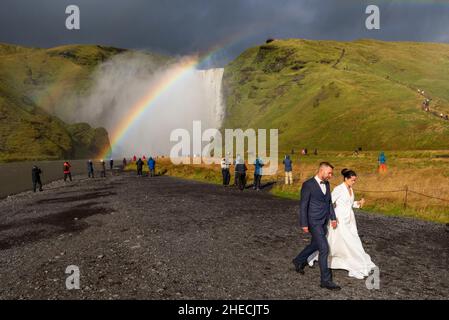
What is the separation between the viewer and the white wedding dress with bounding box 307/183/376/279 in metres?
9.40

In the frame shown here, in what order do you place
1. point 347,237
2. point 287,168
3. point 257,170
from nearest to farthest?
1. point 347,237
2. point 257,170
3. point 287,168

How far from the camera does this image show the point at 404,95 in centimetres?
11575

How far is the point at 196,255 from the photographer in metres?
11.8

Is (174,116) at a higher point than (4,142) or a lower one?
higher

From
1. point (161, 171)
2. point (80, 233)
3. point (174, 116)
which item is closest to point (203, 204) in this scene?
point (80, 233)

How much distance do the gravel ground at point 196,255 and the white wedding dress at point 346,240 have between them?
0.99 feet

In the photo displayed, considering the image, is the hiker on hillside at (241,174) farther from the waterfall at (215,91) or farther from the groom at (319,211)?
the waterfall at (215,91)

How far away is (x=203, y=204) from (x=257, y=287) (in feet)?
46.7

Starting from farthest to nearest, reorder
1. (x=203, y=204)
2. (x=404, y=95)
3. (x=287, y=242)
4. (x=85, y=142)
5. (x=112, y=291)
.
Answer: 1. (x=85, y=142)
2. (x=404, y=95)
3. (x=203, y=204)
4. (x=287, y=242)
5. (x=112, y=291)

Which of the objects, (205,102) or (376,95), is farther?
(205,102)

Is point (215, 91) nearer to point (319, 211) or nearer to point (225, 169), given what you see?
point (225, 169)

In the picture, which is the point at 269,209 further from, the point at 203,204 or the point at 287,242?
the point at 287,242

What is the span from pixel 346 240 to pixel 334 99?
12219 cm

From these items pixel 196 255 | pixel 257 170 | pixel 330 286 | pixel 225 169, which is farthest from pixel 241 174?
pixel 330 286
